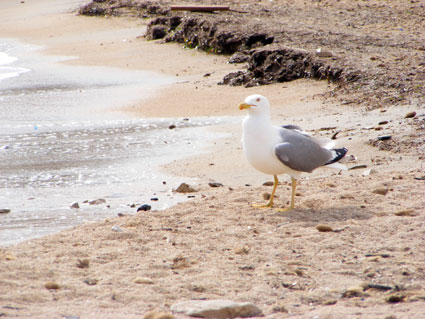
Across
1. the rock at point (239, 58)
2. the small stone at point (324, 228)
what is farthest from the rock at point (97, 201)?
the rock at point (239, 58)

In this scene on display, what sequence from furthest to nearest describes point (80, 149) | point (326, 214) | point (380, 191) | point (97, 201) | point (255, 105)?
point (80, 149) < point (97, 201) < point (380, 191) < point (255, 105) < point (326, 214)

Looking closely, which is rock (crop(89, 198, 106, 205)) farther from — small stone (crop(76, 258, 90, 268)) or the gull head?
small stone (crop(76, 258, 90, 268))

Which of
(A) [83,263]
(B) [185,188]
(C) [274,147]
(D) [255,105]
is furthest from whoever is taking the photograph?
(B) [185,188]

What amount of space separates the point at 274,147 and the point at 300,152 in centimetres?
25

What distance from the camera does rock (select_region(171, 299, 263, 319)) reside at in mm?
3920

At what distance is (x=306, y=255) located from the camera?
495 cm

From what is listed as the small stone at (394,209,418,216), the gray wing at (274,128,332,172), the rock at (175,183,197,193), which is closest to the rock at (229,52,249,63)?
the rock at (175,183,197,193)

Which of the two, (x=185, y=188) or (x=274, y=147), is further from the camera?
(x=185, y=188)

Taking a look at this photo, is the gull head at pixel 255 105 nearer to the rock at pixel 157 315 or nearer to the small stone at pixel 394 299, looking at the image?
the small stone at pixel 394 299

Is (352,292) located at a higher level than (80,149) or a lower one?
higher

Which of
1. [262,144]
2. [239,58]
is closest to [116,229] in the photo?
[262,144]

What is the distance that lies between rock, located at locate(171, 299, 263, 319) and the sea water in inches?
90.4

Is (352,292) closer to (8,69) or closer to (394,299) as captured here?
(394,299)

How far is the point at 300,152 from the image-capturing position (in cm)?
618
